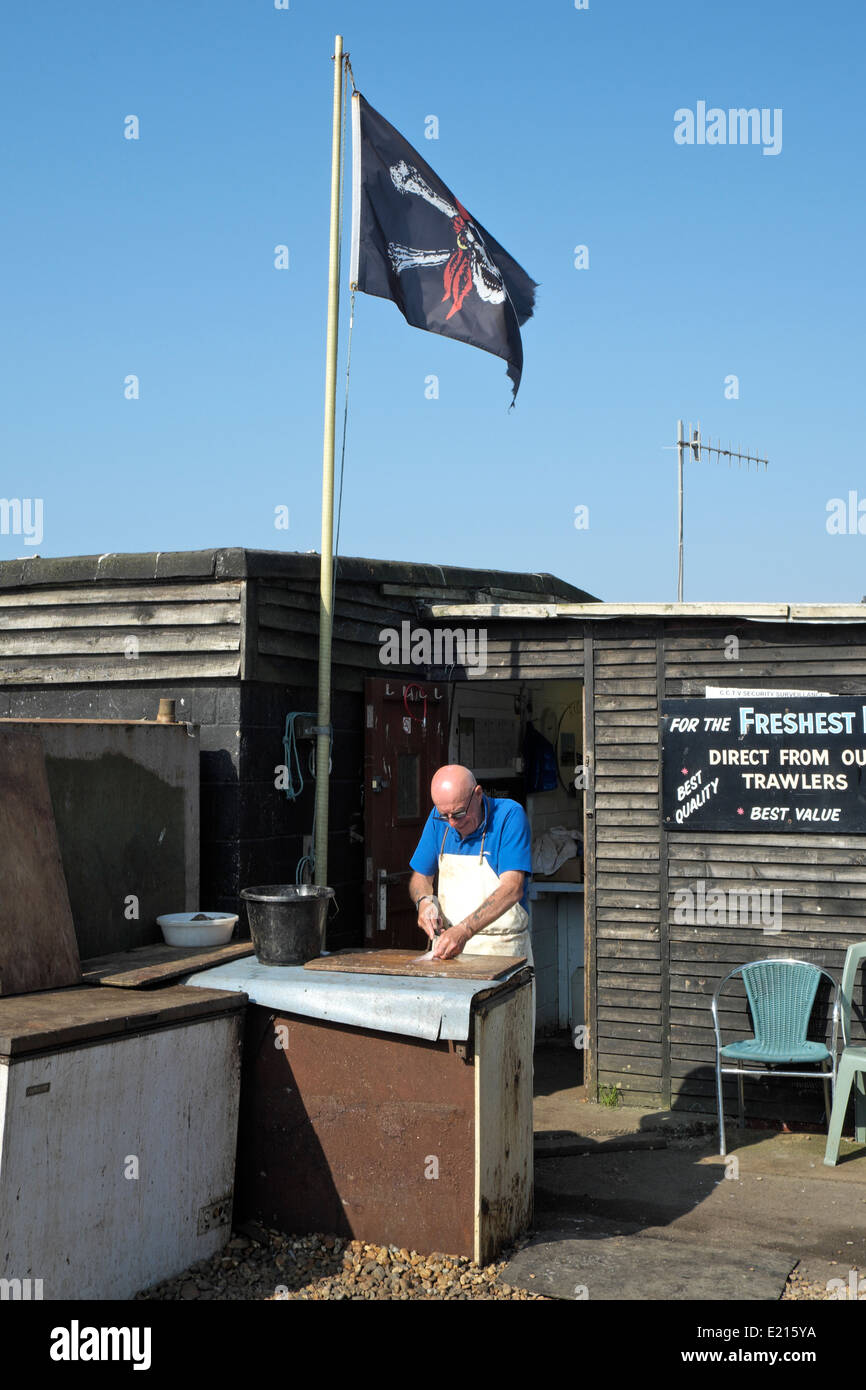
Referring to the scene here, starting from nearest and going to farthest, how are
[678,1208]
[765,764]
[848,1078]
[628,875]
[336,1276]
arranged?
[336,1276]
[678,1208]
[848,1078]
[765,764]
[628,875]

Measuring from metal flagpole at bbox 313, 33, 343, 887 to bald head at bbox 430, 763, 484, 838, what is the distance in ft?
4.14

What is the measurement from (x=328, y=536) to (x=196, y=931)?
7.61 ft

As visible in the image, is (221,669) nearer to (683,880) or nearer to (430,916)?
(430,916)

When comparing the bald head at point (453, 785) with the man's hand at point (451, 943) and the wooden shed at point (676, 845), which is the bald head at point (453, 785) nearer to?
the man's hand at point (451, 943)

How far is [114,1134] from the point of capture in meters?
4.36

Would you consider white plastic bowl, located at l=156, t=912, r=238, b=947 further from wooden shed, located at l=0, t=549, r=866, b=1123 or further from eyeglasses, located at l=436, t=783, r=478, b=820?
eyeglasses, located at l=436, t=783, r=478, b=820

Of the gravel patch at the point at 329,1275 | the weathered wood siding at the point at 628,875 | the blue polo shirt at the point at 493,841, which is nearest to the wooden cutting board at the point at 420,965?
the blue polo shirt at the point at 493,841

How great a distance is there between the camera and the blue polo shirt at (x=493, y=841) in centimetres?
575

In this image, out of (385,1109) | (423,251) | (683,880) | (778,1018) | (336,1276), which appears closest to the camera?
(336,1276)

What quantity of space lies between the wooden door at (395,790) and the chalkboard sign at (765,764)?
1.71 meters

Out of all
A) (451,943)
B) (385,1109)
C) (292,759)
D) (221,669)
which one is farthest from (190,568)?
(385,1109)

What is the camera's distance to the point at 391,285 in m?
7.13
